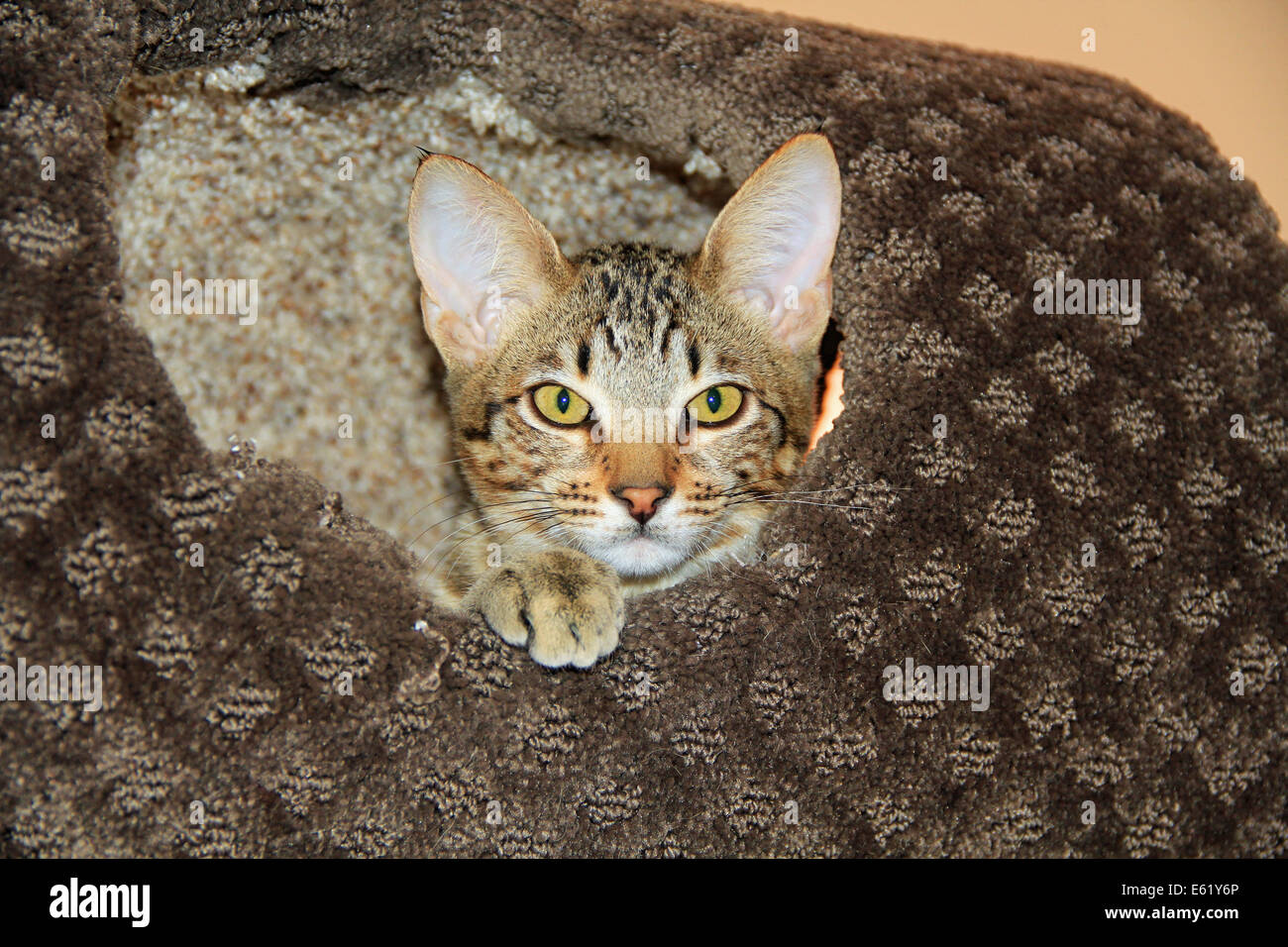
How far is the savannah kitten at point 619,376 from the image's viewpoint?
131cm

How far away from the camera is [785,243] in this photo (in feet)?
4.99

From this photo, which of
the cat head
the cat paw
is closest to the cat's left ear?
the cat head

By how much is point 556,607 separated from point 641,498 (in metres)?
0.21

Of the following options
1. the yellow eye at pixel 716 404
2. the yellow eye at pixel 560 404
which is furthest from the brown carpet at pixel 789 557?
the yellow eye at pixel 560 404

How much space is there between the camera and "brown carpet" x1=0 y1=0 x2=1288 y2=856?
104 centimetres

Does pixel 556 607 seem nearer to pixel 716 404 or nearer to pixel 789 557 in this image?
pixel 789 557

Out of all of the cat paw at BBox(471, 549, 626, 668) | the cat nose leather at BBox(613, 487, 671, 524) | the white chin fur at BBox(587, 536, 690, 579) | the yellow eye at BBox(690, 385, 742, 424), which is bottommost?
the cat paw at BBox(471, 549, 626, 668)

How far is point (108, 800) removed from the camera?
1036 millimetres

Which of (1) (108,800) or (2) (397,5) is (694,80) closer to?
(2) (397,5)

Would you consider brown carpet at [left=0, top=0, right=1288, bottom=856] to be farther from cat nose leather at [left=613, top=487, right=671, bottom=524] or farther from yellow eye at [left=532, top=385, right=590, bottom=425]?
yellow eye at [left=532, top=385, right=590, bottom=425]

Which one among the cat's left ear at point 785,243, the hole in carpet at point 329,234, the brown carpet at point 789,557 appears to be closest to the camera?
the brown carpet at point 789,557

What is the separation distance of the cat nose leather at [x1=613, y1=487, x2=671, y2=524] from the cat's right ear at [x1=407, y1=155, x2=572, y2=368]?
0.45 meters

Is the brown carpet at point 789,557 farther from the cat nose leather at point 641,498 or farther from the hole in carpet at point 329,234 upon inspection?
the hole in carpet at point 329,234

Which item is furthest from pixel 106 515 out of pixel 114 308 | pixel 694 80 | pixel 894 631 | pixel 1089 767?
pixel 1089 767
